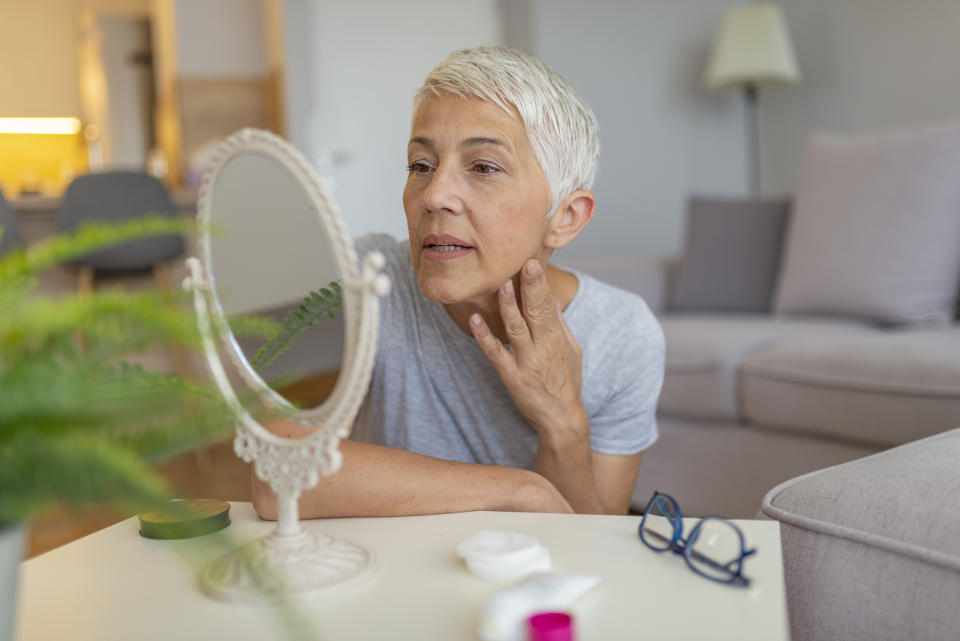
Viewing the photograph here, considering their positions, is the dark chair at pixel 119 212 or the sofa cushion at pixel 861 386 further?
the dark chair at pixel 119 212

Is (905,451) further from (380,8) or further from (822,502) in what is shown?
(380,8)

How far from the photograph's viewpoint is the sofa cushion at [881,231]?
234 cm

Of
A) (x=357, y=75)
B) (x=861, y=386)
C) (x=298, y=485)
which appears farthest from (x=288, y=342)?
(x=357, y=75)

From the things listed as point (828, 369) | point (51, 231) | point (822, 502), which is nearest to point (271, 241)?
point (822, 502)

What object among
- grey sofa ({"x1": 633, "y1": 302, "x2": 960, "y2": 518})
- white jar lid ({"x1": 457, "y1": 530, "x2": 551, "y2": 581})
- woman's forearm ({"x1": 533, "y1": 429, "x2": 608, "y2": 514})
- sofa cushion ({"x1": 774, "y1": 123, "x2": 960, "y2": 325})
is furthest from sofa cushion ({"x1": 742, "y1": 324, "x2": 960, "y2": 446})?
white jar lid ({"x1": 457, "y1": 530, "x2": 551, "y2": 581})

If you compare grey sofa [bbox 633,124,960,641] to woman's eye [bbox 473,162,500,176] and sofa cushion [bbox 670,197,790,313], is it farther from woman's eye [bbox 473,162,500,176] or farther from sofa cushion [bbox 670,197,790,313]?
woman's eye [bbox 473,162,500,176]

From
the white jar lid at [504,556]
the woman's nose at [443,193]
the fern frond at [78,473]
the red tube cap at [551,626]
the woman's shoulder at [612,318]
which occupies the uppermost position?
the woman's nose at [443,193]

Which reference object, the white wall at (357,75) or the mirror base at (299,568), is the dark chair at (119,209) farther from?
the mirror base at (299,568)

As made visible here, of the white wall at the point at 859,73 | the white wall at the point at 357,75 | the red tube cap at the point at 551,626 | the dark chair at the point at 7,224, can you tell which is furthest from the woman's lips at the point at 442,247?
the white wall at the point at 859,73

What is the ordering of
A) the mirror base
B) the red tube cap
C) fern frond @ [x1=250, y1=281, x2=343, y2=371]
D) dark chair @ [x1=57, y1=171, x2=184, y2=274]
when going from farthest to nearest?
dark chair @ [x1=57, y1=171, x2=184, y2=274]
fern frond @ [x1=250, y1=281, x2=343, y2=371]
the mirror base
the red tube cap

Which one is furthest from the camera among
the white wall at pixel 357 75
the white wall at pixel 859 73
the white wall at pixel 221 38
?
the white wall at pixel 221 38

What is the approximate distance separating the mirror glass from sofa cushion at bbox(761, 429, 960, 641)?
0.49 metres

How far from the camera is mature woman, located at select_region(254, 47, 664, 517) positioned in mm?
904

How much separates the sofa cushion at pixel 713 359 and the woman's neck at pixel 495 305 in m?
0.95
